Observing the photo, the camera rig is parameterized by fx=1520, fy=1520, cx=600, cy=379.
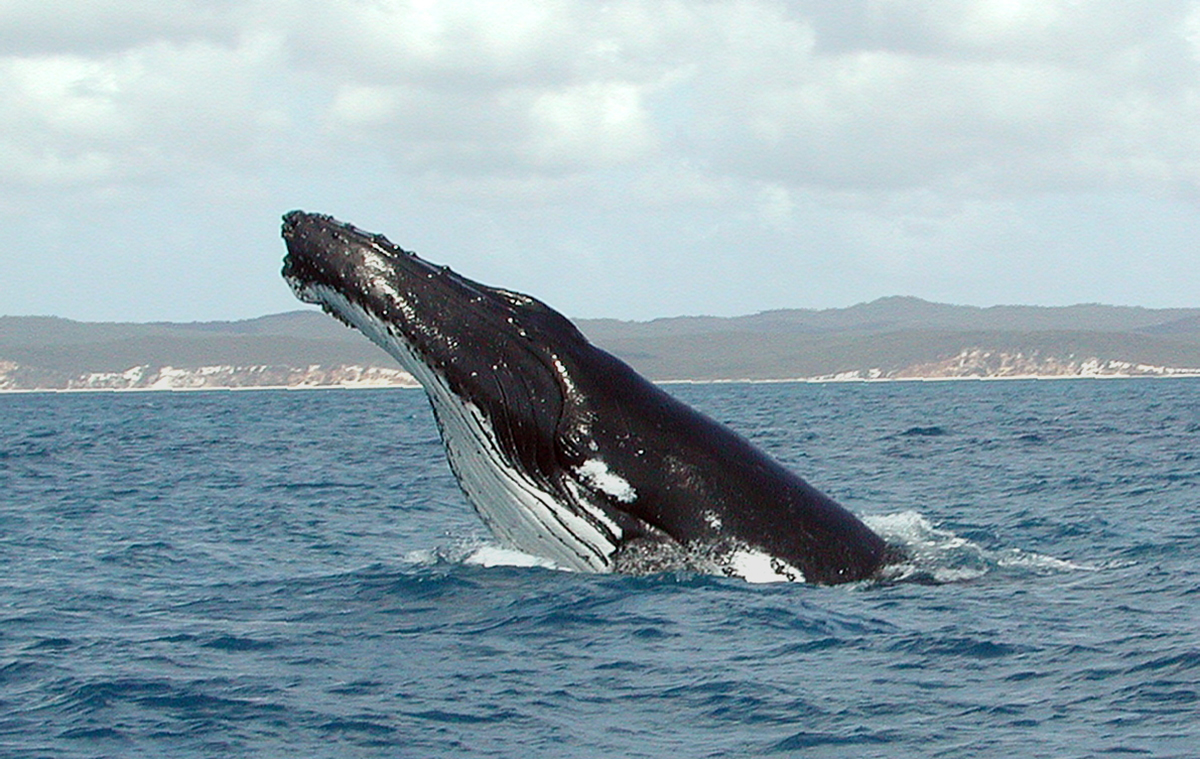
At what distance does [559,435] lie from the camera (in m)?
10.2

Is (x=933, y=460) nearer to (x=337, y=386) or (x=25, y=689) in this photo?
(x=25, y=689)

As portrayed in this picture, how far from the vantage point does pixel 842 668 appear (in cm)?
934

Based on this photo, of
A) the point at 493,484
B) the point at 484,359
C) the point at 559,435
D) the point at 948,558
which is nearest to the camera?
the point at 484,359

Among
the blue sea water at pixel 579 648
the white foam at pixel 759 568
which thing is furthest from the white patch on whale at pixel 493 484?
the white foam at pixel 759 568

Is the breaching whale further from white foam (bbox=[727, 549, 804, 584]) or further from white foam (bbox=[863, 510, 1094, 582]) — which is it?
white foam (bbox=[863, 510, 1094, 582])

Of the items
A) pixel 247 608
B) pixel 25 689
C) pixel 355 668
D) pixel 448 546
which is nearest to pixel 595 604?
pixel 355 668

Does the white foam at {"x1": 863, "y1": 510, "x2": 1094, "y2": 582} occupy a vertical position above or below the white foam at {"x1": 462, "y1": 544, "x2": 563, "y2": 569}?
below

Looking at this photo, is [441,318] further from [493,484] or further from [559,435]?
[493,484]

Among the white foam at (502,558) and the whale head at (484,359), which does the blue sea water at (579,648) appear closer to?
the white foam at (502,558)

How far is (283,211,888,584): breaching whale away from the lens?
10109 mm

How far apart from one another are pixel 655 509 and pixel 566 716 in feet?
7.90

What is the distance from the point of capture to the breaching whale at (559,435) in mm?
10109

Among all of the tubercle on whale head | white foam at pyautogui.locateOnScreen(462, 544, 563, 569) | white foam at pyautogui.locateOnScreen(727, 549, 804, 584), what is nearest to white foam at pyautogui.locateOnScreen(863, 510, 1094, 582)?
white foam at pyautogui.locateOnScreen(727, 549, 804, 584)

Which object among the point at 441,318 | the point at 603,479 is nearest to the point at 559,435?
the point at 603,479
